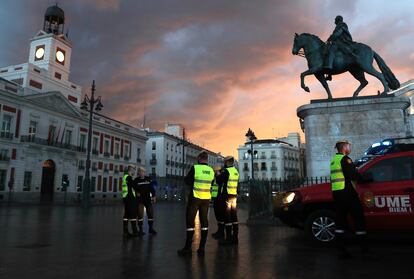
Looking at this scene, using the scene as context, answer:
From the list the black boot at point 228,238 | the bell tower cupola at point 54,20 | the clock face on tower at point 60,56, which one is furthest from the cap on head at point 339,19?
the bell tower cupola at point 54,20

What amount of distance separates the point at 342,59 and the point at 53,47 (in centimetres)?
4742

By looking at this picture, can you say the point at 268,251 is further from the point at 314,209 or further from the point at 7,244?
the point at 7,244

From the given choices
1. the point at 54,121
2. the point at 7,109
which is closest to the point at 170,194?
the point at 54,121

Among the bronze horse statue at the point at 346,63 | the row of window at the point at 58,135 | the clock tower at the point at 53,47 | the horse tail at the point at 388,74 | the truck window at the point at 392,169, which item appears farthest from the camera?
the clock tower at the point at 53,47

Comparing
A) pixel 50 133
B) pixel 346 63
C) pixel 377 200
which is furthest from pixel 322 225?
pixel 50 133

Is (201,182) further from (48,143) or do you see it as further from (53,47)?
(53,47)

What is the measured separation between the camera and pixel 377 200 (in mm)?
7020

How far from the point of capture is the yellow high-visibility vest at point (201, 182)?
6.95 m

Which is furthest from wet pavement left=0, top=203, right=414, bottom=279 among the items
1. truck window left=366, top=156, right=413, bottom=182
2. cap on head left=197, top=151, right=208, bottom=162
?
cap on head left=197, top=151, right=208, bottom=162

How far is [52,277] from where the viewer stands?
15.8 feet

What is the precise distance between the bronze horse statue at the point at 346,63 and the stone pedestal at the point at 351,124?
59 centimetres

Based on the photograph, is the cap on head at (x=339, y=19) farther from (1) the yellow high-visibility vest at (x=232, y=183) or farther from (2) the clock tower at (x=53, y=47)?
(2) the clock tower at (x=53, y=47)

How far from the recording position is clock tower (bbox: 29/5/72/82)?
50625 mm

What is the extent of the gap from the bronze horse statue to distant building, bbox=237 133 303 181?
84.3m
